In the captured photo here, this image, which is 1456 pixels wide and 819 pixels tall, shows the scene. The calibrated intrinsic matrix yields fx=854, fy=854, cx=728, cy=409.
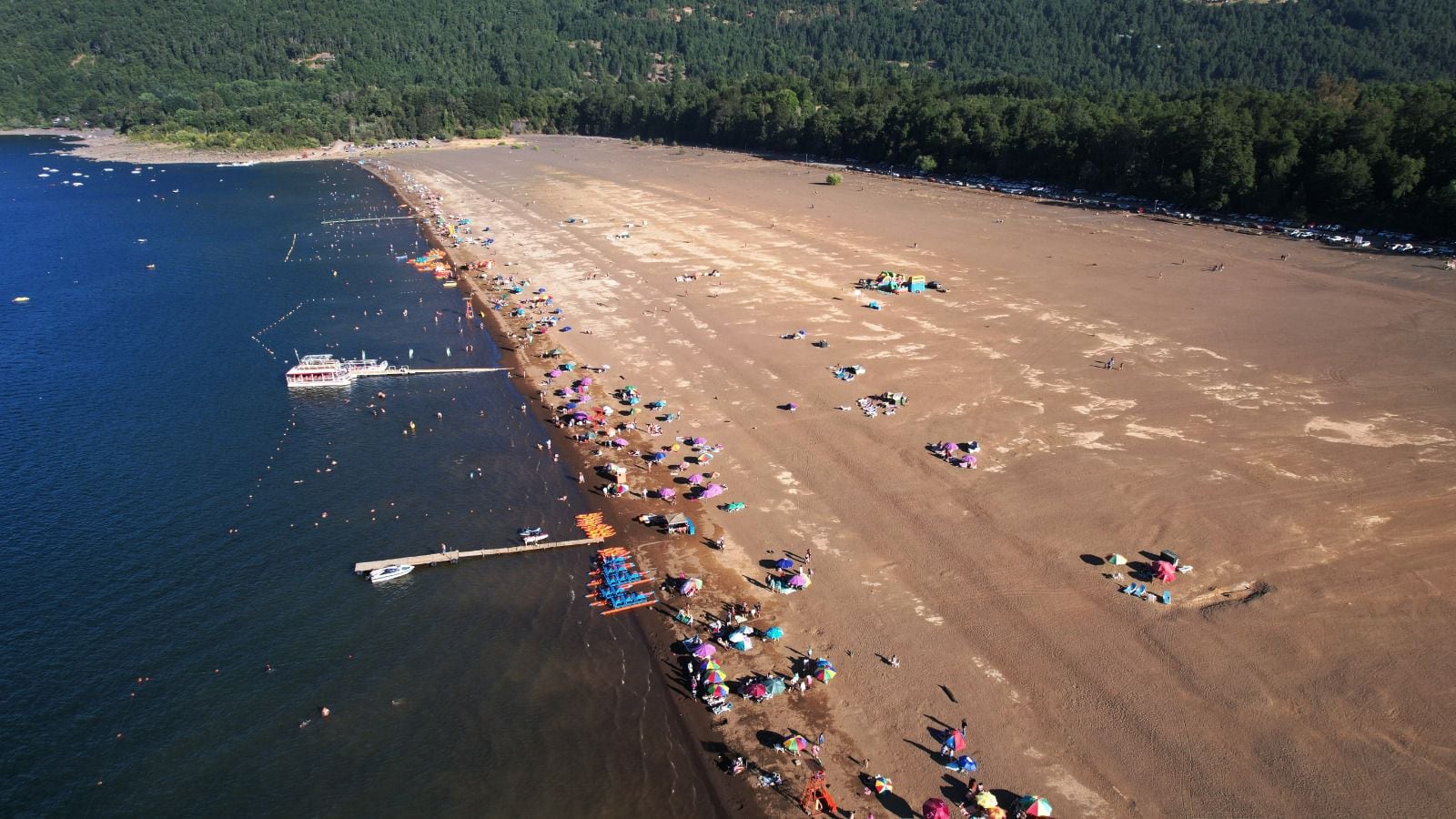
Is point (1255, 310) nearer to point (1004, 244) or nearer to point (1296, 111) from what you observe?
point (1004, 244)

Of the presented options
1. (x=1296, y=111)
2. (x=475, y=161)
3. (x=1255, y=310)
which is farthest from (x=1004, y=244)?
(x=475, y=161)

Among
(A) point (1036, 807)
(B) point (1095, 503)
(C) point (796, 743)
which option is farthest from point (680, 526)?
(A) point (1036, 807)

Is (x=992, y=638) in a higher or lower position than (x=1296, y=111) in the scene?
lower

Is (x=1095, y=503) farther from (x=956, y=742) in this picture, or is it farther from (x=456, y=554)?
(x=456, y=554)

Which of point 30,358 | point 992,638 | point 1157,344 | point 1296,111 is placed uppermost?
point 1296,111

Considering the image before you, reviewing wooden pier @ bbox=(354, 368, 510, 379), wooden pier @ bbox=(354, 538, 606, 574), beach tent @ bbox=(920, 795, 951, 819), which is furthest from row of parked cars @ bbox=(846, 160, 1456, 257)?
wooden pier @ bbox=(354, 538, 606, 574)

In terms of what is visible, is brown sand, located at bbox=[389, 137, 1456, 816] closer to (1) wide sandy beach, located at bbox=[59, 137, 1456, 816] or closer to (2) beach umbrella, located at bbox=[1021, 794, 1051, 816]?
(1) wide sandy beach, located at bbox=[59, 137, 1456, 816]
